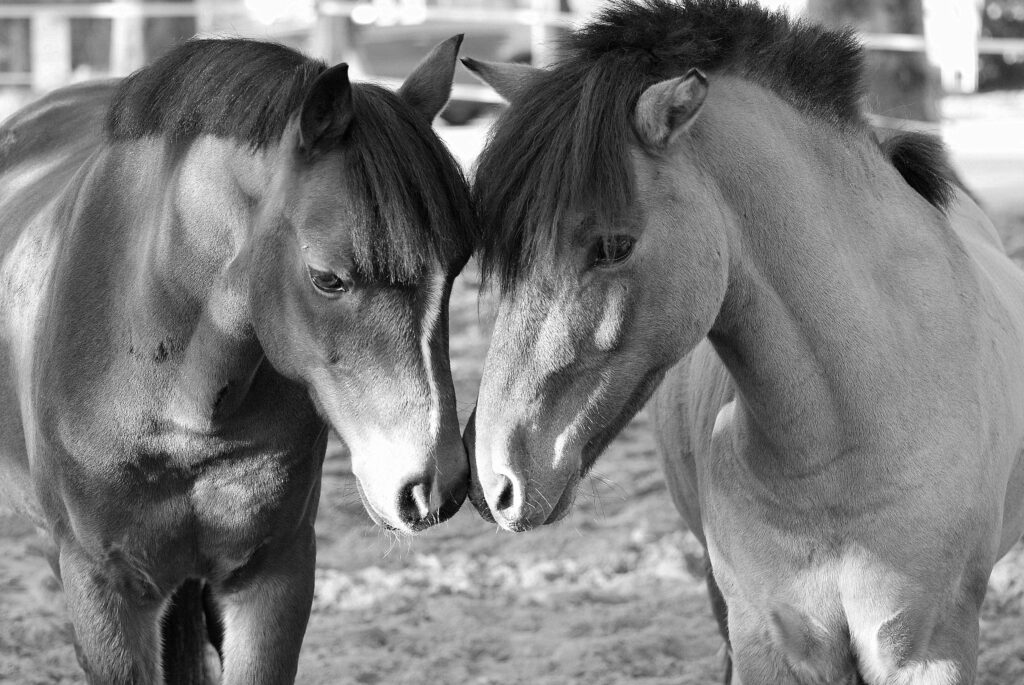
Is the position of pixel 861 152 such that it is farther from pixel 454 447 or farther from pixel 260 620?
pixel 260 620

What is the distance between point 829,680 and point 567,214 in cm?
125

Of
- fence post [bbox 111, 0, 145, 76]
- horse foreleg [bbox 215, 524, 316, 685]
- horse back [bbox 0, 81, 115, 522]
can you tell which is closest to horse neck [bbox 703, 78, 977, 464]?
horse foreleg [bbox 215, 524, 316, 685]

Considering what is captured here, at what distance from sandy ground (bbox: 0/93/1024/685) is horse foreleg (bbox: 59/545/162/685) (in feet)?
3.51

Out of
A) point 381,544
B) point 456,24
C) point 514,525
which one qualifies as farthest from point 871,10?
point 514,525

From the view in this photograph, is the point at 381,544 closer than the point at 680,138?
No

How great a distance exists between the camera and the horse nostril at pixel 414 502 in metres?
2.69

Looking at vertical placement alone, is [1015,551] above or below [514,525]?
below

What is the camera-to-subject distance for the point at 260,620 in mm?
3262

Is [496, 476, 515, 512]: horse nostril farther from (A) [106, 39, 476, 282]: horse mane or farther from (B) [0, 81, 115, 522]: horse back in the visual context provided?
(B) [0, 81, 115, 522]: horse back

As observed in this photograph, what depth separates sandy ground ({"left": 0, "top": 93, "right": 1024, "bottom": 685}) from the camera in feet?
14.7

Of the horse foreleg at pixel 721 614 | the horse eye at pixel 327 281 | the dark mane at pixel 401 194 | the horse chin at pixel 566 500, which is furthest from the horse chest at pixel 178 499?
the horse foreleg at pixel 721 614

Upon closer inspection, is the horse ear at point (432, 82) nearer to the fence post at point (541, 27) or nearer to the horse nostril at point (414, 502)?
the horse nostril at point (414, 502)

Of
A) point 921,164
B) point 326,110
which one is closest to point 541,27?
point 921,164

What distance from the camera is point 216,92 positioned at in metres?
3.05
